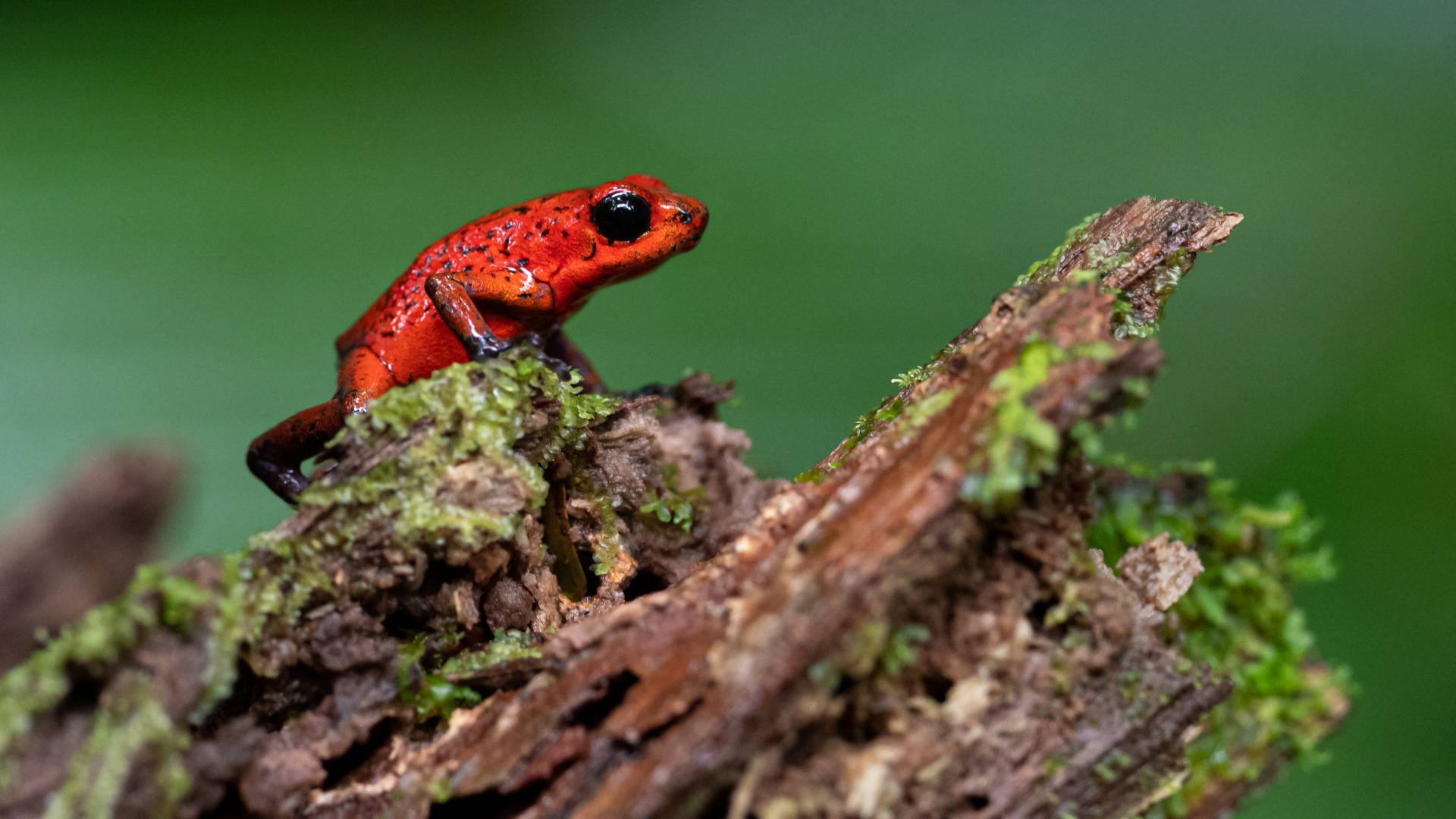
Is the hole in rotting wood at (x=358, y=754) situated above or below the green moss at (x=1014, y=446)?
below

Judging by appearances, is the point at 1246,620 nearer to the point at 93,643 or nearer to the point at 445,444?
the point at 445,444

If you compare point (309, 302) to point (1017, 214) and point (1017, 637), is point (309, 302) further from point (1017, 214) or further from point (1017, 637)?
point (1017, 637)

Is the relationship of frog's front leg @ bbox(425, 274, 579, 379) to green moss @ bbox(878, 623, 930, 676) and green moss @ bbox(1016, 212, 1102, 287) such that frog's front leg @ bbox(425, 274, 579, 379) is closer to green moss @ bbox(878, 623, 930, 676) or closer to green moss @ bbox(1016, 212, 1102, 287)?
green moss @ bbox(1016, 212, 1102, 287)

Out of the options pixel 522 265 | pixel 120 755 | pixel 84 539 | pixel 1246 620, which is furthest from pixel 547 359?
pixel 1246 620

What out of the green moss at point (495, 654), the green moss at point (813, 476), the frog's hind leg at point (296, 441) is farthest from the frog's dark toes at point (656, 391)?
the frog's hind leg at point (296, 441)

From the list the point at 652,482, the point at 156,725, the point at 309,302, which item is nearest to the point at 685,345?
the point at 309,302

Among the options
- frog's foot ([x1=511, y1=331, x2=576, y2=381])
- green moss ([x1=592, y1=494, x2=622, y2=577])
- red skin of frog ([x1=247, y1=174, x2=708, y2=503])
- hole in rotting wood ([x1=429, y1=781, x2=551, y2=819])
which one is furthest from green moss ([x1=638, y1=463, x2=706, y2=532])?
red skin of frog ([x1=247, y1=174, x2=708, y2=503])

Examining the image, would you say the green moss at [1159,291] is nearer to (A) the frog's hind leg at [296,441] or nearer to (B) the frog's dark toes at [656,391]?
(B) the frog's dark toes at [656,391]
